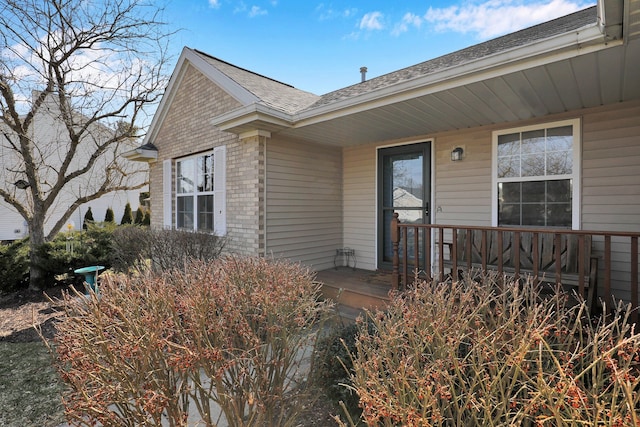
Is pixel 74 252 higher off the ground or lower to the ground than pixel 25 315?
higher

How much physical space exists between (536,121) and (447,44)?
306cm

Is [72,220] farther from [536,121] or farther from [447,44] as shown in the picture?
[536,121]

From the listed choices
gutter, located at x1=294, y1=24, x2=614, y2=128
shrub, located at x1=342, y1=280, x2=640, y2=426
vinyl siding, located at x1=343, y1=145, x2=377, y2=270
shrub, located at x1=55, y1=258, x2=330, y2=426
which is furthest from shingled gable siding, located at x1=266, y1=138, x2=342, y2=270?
shrub, located at x1=342, y1=280, x2=640, y2=426

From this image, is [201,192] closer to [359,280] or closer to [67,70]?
[67,70]

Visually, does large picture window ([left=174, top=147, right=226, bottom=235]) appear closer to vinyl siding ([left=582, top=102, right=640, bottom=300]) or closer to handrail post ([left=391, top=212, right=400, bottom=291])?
handrail post ([left=391, top=212, right=400, bottom=291])

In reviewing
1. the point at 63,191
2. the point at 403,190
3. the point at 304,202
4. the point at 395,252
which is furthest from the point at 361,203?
the point at 63,191

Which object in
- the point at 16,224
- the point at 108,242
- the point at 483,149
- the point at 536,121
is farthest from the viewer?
the point at 16,224

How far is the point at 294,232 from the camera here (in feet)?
19.3

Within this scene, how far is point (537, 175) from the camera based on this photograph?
4422 millimetres

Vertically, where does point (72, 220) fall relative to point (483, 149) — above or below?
below

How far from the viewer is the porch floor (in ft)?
14.9

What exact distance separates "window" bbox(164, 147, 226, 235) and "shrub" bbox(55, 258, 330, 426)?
3.73 m

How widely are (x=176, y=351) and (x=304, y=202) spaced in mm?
4252

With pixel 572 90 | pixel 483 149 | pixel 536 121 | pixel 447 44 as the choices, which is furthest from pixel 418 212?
pixel 447 44
